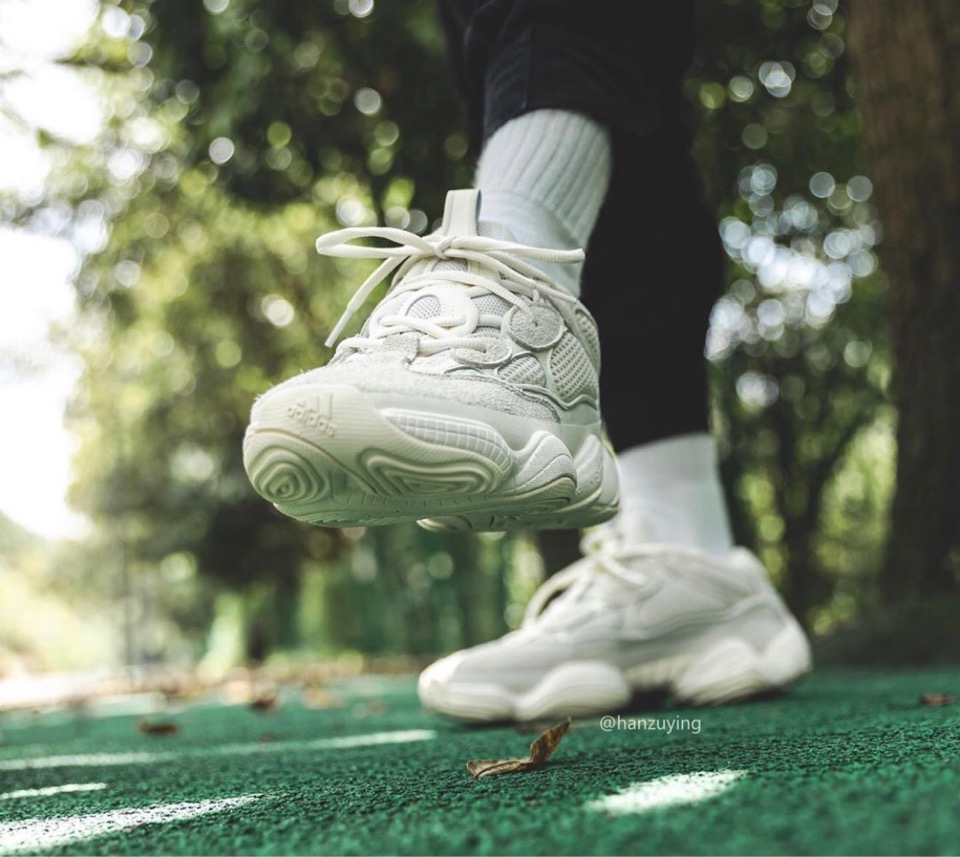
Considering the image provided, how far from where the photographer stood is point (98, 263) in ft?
23.0

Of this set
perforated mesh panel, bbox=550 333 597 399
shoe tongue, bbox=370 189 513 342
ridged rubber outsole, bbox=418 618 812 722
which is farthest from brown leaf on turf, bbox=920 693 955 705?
shoe tongue, bbox=370 189 513 342

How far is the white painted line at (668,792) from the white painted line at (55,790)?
24.2 inches

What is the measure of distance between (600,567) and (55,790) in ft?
2.67

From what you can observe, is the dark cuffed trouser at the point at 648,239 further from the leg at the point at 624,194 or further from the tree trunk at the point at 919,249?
the tree trunk at the point at 919,249

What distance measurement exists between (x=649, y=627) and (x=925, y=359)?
1405 millimetres

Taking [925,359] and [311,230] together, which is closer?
[925,359]

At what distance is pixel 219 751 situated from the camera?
4.85 ft

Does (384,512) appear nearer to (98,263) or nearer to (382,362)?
(382,362)

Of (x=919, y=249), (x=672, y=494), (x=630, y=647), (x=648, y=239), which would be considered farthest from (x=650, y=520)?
(x=919, y=249)

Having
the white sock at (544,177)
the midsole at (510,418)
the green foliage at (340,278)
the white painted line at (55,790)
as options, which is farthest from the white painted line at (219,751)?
the green foliage at (340,278)

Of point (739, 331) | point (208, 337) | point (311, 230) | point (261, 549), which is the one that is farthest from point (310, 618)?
point (739, 331)

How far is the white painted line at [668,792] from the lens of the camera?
24.8 inches

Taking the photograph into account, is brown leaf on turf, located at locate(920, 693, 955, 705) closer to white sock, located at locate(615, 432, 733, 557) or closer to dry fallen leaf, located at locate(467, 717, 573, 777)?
white sock, located at locate(615, 432, 733, 557)

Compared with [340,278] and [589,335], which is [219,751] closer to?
[589,335]
